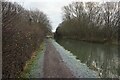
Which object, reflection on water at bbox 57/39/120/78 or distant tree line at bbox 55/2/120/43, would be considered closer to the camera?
reflection on water at bbox 57/39/120/78

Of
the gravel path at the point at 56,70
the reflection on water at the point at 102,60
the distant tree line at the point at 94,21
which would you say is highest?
the distant tree line at the point at 94,21

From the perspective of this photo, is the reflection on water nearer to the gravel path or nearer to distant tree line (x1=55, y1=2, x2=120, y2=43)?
the gravel path

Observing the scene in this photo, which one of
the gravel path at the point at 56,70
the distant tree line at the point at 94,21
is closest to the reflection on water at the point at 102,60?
the gravel path at the point at 56,70

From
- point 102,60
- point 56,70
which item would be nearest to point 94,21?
point 102,60

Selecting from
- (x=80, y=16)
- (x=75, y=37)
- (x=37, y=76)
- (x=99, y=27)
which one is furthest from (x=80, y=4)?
(x=37, y=76)

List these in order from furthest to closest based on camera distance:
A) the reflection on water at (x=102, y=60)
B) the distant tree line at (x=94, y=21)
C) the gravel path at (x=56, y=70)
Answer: the distant tree line at (x=94, y=21) < the reflection on water at (x=102, y=60) < the gravel path at (x=56, y=70)

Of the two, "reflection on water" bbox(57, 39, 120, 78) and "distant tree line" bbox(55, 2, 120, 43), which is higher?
"distant tree line" bbox(55, 2, 120, 43)

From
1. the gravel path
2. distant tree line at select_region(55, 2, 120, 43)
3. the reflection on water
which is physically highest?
distant tree line at select_region(55, 2, 120, 43)

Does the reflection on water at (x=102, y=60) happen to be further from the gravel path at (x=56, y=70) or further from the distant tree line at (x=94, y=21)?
the distant tree line at (x=94, y=21)

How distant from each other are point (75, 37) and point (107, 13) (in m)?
16.6

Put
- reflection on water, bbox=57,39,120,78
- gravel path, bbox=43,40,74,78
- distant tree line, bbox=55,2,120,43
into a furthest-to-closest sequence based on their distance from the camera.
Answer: distant tree line, bbox=55,2,120,43, reflection on water, bbox=57,39,120,78, gravel path, bbox=43,40,74,78

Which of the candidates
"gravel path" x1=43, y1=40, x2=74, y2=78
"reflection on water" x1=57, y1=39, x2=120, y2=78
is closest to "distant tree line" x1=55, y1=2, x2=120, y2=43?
"reflection on water" x1=57, y1=39, x2=120, y2=78

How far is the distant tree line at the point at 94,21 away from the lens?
59.7 meters

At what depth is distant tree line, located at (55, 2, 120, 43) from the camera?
59.7 metres
